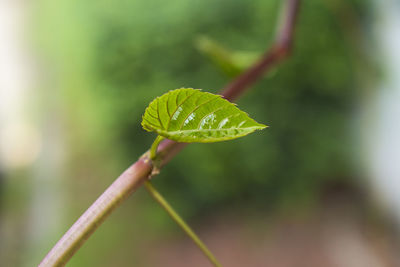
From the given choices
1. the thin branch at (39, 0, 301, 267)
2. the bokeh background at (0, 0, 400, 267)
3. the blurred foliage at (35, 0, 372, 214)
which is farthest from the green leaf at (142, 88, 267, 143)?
the blurred foliage at (35, 0, 372, 214)

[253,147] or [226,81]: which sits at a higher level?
[226,81]

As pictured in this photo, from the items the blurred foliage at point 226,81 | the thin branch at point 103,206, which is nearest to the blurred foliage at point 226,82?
the blurred foliage at point 226,81

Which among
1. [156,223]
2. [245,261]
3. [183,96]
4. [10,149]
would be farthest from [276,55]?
[10,149]

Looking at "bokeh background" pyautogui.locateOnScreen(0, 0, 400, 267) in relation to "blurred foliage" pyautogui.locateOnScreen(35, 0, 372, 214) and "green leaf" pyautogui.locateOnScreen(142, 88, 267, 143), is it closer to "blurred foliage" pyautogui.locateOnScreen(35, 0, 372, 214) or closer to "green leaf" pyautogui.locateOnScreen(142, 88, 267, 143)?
"blurred foliage" pyautogui.locateOnScreen(35, 0, 372, 214)

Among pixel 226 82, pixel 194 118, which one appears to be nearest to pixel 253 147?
pixel 226 82

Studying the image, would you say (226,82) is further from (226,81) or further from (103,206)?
(103,206)
